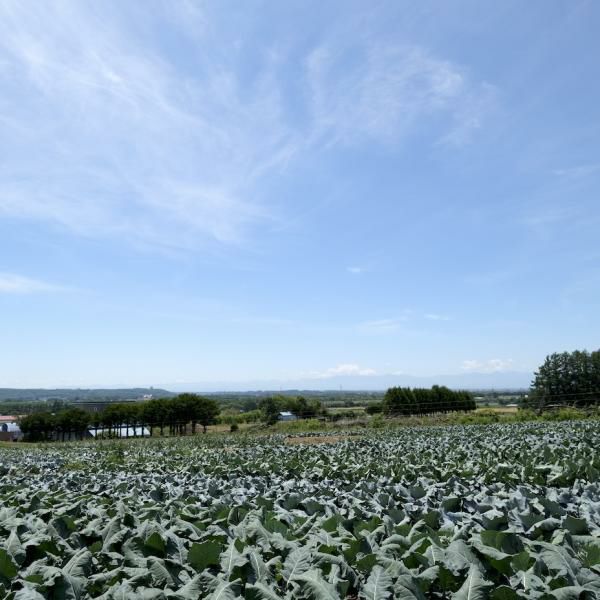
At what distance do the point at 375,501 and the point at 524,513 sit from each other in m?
1.99

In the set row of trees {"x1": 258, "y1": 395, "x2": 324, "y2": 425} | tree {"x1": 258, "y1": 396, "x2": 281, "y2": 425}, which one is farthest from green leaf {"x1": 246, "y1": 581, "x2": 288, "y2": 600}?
row of trees {"x1": 258, "y1": 395, "x2": 324, "y2": 425}

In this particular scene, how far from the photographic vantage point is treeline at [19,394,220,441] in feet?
225

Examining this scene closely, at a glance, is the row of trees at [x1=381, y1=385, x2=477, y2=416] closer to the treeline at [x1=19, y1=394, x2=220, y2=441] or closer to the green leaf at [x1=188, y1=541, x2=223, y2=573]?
the treeline at [x1=19, y1=394, x2=220, y2=441]

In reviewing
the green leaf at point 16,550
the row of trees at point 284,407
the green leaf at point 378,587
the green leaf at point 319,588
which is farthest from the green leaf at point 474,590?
the row of trees at point 284,407

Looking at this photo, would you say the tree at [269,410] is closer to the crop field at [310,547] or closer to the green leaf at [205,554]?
the crop field at [310,547]

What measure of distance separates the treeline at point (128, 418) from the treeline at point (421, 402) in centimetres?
2525

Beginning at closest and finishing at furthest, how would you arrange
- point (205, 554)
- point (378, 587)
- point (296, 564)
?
point (378, 587) → point (296, 564) → point (205, 554)

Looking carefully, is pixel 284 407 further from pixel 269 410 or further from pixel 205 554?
pixel 205 554

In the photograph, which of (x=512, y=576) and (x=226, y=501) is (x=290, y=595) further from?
(x=226, y=501)

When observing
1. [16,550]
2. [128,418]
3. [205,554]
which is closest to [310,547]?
[205,554]

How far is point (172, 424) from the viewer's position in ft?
224

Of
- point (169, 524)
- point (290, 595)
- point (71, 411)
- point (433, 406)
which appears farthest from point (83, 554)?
point (71, 411)

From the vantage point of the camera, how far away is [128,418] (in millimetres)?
76750

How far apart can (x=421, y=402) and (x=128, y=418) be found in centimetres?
4662
